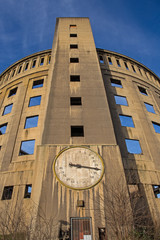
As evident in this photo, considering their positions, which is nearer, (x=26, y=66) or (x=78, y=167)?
(x=78, y=167)

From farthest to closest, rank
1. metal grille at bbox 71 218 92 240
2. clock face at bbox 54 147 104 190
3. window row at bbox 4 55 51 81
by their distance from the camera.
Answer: window row at bbox 4 55 51 81, clock face at bbox 54 147 104 190, metal grille at bbox 71 218 92 240

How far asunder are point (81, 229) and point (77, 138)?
6.59 m

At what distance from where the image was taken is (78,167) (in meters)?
12.4

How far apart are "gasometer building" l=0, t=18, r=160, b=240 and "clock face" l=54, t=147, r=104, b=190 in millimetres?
66

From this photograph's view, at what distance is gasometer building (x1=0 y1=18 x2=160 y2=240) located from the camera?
1088cm

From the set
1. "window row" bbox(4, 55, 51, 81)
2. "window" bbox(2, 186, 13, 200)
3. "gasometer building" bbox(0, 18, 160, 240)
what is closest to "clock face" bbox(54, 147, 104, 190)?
"gasometer building" bbox(0, 18, 160, 240)

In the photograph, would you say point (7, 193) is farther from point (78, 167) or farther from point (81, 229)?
point (81, 229)

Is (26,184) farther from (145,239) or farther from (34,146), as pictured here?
(145,239)

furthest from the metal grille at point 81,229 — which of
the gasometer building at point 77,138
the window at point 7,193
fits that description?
the window at point 7,193

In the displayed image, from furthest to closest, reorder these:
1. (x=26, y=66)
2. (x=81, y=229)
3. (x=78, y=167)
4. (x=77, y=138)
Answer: (x=26, y=66)
(x=77, y=138)
(x=78, y=167)
(x=81, y=229)

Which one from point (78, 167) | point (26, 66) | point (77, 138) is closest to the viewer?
point (78, 167)

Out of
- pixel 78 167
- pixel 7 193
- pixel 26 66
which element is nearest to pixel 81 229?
pixel 78 167

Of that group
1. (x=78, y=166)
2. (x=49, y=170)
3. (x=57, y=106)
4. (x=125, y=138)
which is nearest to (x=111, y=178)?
(x=78, y=166)

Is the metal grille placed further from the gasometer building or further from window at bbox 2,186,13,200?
window at bbox 2,186,13,200
